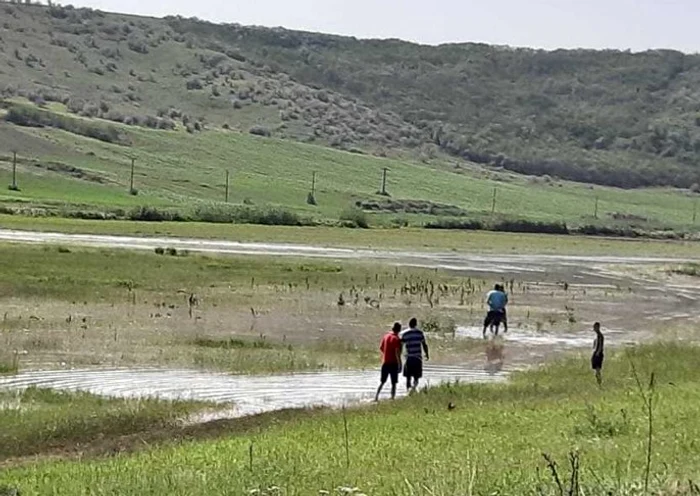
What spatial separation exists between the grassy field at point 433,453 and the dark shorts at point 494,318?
14136mm

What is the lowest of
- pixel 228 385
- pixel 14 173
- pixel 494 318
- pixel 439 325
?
pixel 228 385

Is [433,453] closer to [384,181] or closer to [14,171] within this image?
[14,171]

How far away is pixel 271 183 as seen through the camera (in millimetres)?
143875

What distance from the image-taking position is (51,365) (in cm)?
2881

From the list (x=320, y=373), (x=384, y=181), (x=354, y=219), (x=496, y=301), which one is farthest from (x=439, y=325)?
(x=384, y=181)

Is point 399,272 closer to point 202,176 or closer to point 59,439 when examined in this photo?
point 59,439

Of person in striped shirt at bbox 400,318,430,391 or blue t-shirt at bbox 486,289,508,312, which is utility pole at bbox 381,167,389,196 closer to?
blue t-shirt at bbox 486,289,508,312

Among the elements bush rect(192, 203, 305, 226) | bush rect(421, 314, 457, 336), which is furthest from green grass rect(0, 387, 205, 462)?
Answer: bush rect(192, 203, 305, 226)

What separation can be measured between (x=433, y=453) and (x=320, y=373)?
15050 mm

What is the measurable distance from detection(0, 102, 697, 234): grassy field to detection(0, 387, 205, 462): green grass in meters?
74.8

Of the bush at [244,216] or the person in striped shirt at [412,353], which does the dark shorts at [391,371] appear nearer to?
the person in striped shirt at [412,353]

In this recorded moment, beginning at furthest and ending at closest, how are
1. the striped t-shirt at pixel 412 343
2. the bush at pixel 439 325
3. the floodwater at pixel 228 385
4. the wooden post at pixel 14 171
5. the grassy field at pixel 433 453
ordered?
the wooden post at pixel 14 171
the bush at pixel 439 325
the striped t-shirt at pixel 412 343
the floodwater at pixel 228 385
the grassy field at pixel 433 453

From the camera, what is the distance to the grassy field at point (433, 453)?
38.9ft

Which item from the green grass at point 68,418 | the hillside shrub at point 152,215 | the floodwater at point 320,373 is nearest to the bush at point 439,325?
the floodwater at point 320,373
